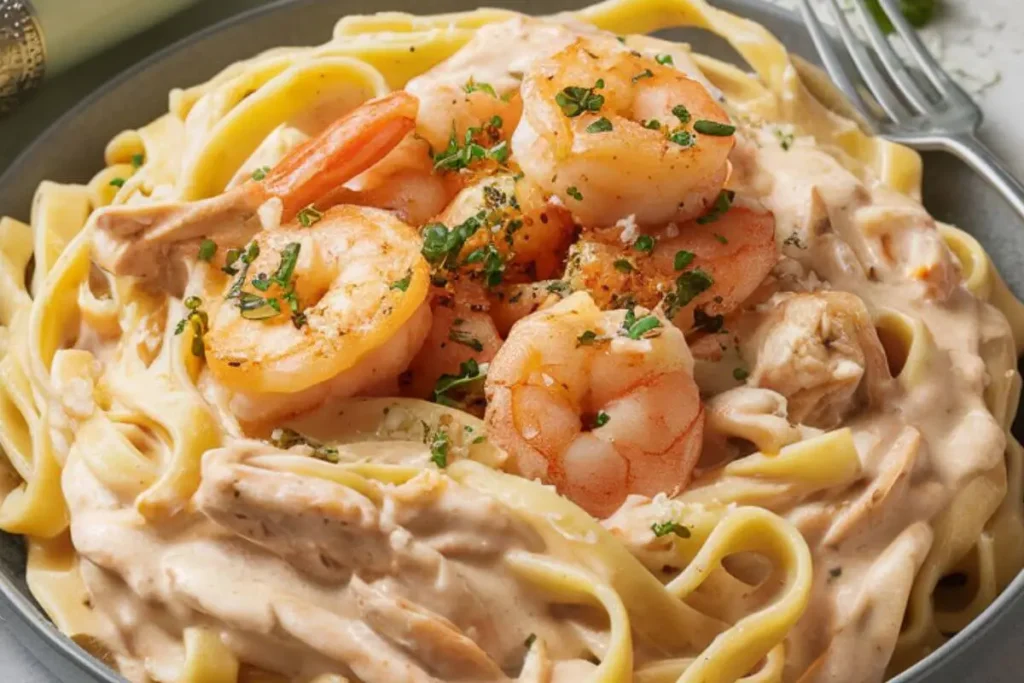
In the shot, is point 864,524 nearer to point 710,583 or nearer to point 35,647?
point 710,583


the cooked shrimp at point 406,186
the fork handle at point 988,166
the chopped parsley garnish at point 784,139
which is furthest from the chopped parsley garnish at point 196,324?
the fork handle at point 988,166

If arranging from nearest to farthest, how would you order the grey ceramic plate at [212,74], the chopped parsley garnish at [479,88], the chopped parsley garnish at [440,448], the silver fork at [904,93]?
the grey ceramic plate at [212,74] < the chopped parsley garnish at [440,448] < the chopped parsley garnish at [479,88] < the silver fork at [904,93]

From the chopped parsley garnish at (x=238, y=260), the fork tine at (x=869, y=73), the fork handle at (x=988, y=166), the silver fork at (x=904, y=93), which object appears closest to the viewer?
the chopped parsley garnish at (x=238, y=260)

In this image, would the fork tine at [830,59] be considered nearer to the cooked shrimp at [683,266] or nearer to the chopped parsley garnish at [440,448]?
the cooked shrimp at [683,266]

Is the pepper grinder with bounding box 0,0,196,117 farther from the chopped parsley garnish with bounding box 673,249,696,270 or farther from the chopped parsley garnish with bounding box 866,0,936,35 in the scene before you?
the chopped parsley garnish with bounding box 866,0,936,35

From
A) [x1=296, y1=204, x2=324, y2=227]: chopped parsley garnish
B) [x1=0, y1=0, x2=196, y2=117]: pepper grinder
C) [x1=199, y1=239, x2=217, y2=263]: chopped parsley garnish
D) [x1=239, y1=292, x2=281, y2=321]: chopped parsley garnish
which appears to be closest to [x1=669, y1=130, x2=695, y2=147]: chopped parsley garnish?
[x1=296, y1=204, x2=324, y2=227]: chopped parsley garnish

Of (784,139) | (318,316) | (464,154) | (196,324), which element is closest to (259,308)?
(318,316)
